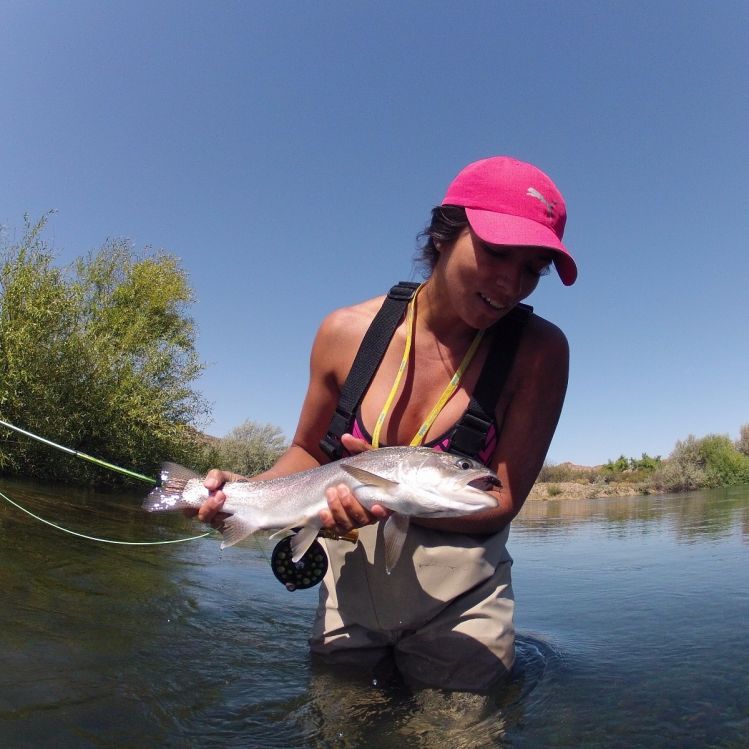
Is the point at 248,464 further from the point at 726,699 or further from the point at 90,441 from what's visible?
the point at 726,699

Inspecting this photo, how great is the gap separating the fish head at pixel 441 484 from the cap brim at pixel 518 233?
109 centimetres

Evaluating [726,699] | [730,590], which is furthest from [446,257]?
[730,590]

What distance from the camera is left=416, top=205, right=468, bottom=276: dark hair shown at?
338 cm

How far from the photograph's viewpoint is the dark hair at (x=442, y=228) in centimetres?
338

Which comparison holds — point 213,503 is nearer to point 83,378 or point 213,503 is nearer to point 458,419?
point 458,419

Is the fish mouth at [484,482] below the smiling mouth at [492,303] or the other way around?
below

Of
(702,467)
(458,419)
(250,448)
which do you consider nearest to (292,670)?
(458,419)

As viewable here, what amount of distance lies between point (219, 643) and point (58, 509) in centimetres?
936

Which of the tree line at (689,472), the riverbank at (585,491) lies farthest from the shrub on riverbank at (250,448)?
the tree line at (689,472)

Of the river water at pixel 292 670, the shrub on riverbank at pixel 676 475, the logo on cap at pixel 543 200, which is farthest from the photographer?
the shrub on riverbank at pixel 676 475

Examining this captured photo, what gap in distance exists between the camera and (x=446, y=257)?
349 centimetres

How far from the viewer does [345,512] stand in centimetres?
309

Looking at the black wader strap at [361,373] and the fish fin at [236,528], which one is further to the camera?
the black wader strap at [361,373]

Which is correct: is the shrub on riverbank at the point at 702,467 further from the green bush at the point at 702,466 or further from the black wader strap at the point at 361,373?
the black wader strap at the point at 361,373
